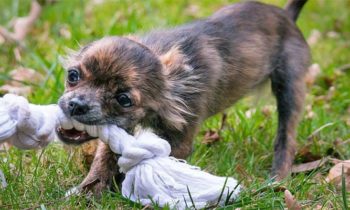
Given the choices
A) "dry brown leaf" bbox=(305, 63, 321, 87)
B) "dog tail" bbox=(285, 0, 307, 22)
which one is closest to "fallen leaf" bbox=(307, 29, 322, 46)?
"dry brown leaf" bbox=(305, 63, 321, 87)

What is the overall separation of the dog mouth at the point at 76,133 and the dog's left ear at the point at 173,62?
2.00 feet

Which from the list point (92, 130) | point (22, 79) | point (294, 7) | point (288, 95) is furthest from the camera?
point (22, 79)

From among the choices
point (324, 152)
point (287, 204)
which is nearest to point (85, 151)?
point (287, 204)

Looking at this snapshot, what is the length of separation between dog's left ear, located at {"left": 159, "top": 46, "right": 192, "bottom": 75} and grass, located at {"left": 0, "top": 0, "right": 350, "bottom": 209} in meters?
0.72

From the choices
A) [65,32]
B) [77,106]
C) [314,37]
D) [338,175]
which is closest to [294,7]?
[338,175]

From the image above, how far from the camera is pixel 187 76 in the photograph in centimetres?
423

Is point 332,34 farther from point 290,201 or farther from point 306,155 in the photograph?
point 290,201

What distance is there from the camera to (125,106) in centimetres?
379

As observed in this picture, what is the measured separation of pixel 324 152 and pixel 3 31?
322 centimetres

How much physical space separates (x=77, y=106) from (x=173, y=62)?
2.62 feet

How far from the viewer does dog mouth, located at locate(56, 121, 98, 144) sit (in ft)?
12.2

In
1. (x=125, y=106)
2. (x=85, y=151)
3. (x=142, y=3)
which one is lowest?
(x=142, y=3)

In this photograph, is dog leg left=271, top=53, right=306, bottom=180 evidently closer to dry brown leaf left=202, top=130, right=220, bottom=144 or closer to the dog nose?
dry brown leaf left=202, top=130, right=220, bottom=144

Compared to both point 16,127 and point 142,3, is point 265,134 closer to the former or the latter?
point 16,127
